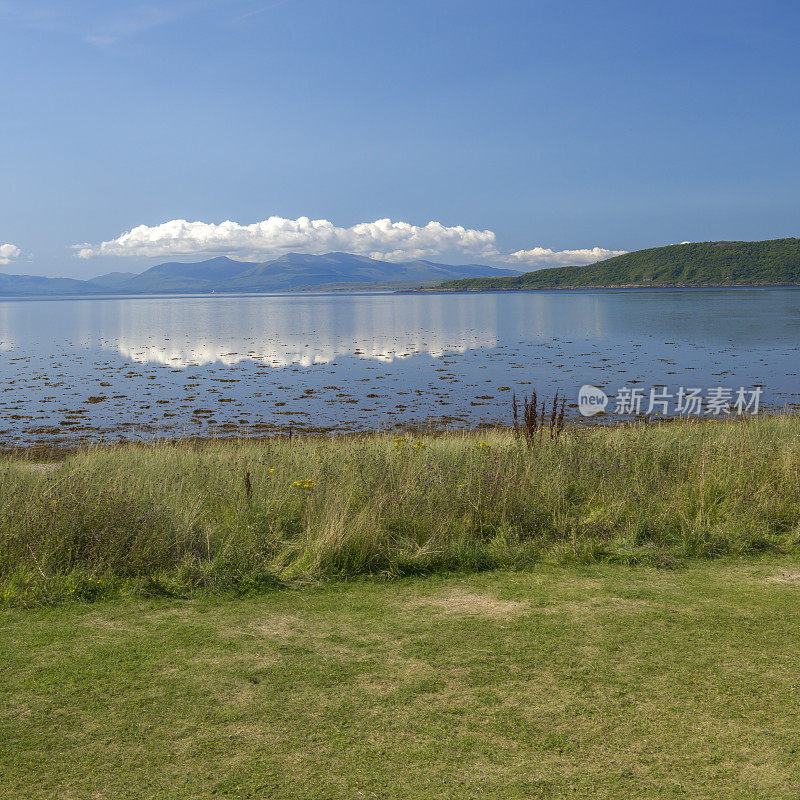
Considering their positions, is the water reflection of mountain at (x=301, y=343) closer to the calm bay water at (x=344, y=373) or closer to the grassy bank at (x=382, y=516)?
the calm bay water at (x=344, y=373)

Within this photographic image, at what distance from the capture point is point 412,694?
4.01m

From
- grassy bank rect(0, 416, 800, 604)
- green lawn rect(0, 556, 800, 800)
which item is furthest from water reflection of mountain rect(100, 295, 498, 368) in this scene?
green lawn rect(0, 556, 800, 800)

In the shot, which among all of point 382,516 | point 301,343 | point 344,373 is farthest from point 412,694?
point 301,343

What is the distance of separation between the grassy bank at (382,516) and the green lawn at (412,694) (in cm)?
55

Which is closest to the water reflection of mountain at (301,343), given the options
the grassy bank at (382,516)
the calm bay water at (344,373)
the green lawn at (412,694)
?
the calm bay water at (344,373)

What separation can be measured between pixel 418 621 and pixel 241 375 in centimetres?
2793

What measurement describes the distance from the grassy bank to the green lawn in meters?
0.55

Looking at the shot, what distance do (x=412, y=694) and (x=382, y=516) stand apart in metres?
3.06

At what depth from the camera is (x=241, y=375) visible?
3186cm

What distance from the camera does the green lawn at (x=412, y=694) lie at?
3234mm

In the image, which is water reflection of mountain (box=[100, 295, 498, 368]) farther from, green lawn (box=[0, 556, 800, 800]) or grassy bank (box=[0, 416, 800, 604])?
green lawn (box=[0, 556, 800, 800])

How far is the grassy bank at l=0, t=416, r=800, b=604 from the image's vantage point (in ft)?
20.5

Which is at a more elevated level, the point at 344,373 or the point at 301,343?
the point at 301,343

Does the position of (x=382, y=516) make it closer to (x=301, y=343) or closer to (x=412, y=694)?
(x=412, y=694)
